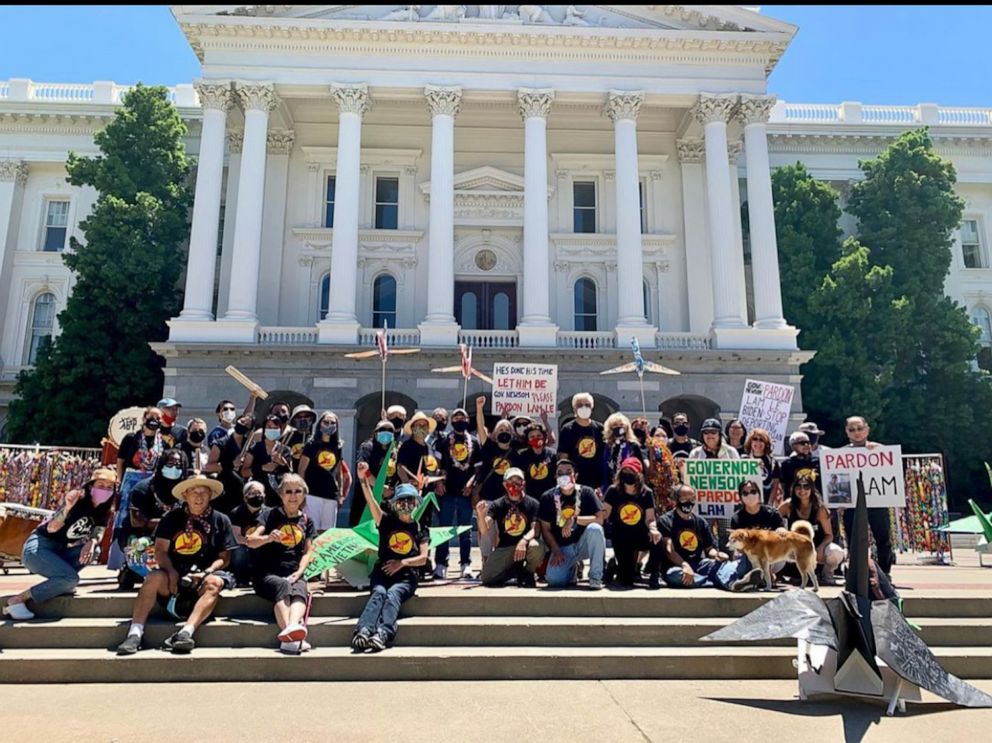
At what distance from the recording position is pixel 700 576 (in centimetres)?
881

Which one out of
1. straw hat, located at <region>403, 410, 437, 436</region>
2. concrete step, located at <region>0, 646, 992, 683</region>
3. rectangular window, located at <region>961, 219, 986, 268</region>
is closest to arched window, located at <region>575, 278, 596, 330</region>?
rectangular window, located at <region>961, 219, 986, 268</region>

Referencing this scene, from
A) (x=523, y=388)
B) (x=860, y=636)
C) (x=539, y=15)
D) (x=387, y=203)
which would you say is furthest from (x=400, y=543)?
(x=539, y=15)

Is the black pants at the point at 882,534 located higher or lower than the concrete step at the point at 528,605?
higher

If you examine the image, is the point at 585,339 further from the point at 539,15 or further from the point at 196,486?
the point at 196,486

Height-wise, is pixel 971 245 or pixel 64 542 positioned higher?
pixel 971 245

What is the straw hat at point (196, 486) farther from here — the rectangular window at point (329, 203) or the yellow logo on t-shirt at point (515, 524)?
the rectangular window at point (329, 203)

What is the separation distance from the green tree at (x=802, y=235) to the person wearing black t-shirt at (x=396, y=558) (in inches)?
945

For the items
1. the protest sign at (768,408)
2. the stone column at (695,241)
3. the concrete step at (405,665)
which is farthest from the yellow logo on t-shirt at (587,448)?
the stone column at (695,241)

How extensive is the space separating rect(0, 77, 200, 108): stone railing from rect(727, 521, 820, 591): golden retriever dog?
31.4 meters

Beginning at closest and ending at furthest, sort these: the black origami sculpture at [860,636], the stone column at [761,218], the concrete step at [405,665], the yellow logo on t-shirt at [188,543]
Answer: the black origami sculpture at [860,636]
the concrete step at [405,665]
the yellow logo on t-shirt at [188,543]
the stone column at [761,218]

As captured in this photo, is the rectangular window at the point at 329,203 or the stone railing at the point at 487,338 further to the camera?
the rectangular window at the point at 329,203

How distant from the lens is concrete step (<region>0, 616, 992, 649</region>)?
7066 millimetres

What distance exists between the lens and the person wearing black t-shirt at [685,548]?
873cm

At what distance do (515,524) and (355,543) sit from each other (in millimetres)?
1855
